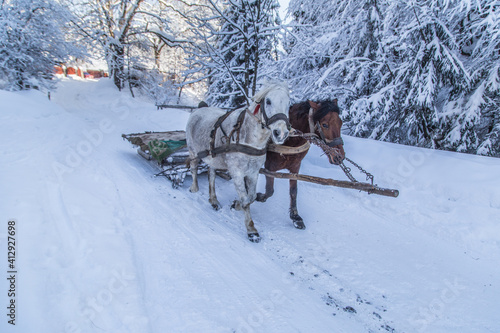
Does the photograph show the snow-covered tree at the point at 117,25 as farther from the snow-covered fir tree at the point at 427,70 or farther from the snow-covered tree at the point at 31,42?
the snow-covered fir tree at the point at 427,70

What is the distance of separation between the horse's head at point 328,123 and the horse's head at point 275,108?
0.71m

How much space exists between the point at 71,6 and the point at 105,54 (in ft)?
14.4

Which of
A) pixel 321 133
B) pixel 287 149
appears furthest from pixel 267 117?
pixel 321 133

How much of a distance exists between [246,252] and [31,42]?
1695 cm

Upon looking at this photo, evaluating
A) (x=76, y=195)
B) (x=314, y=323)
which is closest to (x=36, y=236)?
(x=76, y=195)

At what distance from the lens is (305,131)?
3.84m

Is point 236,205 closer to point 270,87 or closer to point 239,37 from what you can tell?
point 270,87

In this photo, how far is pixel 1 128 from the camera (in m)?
6.41

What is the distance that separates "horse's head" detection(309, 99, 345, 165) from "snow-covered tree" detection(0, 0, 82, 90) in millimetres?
15715

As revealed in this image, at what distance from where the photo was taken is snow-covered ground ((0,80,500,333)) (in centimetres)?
220

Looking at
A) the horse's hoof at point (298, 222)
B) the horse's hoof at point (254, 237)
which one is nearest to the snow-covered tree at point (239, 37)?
the horse's hoof at point (298, 222)

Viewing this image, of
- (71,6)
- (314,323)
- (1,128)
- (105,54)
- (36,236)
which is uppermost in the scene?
(71,6)

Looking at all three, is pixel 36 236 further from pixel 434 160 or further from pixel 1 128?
pixel 434 160

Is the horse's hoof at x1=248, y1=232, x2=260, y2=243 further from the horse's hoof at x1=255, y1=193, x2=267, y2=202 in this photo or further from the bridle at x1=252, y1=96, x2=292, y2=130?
the bridle at x1=252, y1=96, x2=292, y2=130
